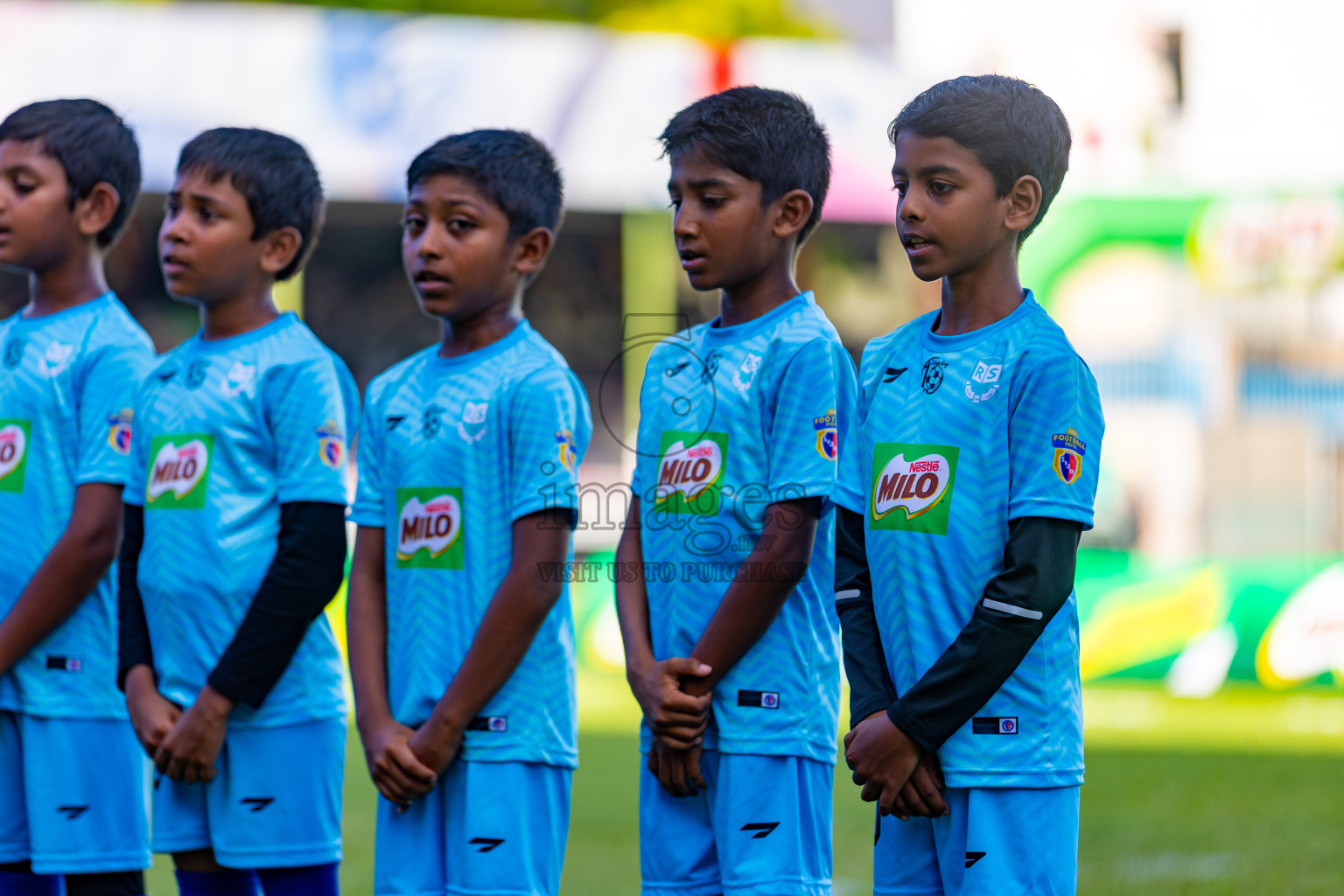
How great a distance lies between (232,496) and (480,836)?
0.86 m

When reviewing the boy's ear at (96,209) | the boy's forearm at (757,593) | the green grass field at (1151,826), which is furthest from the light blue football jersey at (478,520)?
the green grass field at (1151,826)

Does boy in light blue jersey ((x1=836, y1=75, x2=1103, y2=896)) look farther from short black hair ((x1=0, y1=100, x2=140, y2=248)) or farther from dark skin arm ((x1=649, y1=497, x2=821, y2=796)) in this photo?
short black hair ((x1=0, y1=100, x2=140, y2=248))

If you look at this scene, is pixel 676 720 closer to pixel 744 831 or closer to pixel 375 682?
pixel 744 831

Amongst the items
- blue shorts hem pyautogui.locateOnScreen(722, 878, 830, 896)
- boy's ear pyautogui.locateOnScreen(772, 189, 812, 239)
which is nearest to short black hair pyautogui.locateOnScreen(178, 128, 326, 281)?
boy's ear pyautogui.locateOnScreen(772, 189, 812, 239)

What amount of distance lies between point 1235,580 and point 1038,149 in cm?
801

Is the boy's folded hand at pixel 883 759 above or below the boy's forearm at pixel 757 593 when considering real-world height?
below

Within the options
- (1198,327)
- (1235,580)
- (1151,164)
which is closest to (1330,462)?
(1198,327)

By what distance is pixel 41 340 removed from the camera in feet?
10.9

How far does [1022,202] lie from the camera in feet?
8.34

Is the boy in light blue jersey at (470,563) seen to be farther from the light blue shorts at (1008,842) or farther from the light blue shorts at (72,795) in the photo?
the light blue shorts at (1008,842)

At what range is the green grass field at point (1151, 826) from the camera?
5.28 m

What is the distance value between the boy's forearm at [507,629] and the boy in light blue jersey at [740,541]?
195 mm

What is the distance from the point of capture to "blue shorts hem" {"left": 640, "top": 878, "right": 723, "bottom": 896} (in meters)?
2.74

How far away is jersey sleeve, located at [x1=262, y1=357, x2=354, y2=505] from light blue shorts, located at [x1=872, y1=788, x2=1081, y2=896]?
1.40 m
